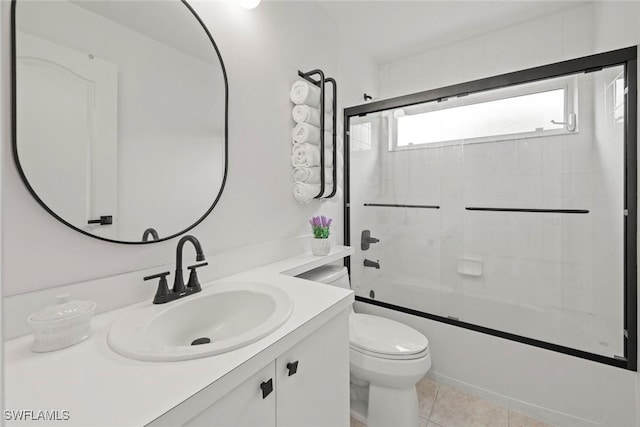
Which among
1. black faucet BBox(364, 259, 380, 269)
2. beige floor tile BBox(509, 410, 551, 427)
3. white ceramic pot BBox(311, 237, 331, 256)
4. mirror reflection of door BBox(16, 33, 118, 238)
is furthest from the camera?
black faucet BBox(364, 259, 380, 269)

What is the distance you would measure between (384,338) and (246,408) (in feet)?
3.11

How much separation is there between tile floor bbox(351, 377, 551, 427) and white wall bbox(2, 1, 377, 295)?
1.17 meters

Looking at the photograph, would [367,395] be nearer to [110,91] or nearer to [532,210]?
[532,210]

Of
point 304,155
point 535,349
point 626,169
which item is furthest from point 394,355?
point 626,169

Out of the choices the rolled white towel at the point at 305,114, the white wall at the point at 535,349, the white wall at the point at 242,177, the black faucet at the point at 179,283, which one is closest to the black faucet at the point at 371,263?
the white wall at the point at 535,349

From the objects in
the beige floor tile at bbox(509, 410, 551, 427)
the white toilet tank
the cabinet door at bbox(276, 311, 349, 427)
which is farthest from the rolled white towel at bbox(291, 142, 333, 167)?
the beige floor tile at bbox(509, 410, 551, 427)

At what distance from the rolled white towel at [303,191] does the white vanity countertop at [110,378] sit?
89 cm

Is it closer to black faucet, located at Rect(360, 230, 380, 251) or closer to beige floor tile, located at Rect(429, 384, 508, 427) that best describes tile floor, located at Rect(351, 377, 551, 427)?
beige floor tile, located at Rect(429, 384, 508, 427)

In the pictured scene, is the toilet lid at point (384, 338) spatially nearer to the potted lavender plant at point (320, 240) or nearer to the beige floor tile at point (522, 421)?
the potted lavender plant at point (320, 240)

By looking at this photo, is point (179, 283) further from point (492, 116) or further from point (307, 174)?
point (492, 116)

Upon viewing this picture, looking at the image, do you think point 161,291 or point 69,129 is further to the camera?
point 161,291

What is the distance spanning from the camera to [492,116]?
74.6 inches

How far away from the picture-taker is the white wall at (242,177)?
2.70 ft

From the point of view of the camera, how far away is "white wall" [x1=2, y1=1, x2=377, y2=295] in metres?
0.82
